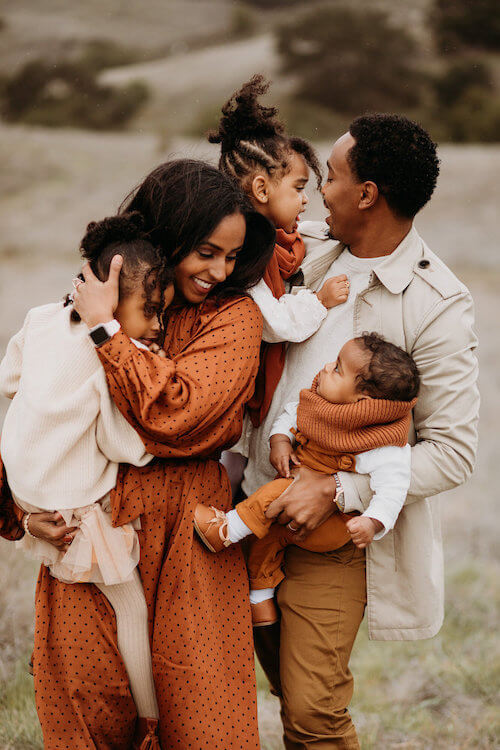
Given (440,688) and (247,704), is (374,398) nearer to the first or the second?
(247,704)

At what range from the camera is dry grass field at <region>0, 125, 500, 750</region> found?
3844mm

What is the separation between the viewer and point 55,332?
2.36 m

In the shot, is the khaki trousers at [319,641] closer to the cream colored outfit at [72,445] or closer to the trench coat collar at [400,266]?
the cream colored outfit at [72,445]

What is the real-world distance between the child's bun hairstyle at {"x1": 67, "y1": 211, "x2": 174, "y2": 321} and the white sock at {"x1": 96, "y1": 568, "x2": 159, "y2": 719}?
79cm

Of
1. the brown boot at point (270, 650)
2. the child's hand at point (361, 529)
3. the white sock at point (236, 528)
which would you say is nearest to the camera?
the child's hand at point (361, 529)

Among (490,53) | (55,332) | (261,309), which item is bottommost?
(490,53)

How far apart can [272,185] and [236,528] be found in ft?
3.65

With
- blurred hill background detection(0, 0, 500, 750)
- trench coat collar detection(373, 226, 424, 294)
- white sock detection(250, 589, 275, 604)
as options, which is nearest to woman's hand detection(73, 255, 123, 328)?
trench coat collar detection(373, 226, 424, 294)

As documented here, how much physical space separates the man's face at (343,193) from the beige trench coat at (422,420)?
0.58ft

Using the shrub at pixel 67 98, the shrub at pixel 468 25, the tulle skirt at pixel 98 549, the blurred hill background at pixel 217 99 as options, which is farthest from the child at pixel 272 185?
the shrub at pixel 468 25

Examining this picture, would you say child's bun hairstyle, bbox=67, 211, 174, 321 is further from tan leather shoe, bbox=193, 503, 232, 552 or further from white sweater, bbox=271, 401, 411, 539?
white sweater, bbox=271, 401, 411, 539

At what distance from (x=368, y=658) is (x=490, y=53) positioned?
84.7 ft

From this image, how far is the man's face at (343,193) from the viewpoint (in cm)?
272

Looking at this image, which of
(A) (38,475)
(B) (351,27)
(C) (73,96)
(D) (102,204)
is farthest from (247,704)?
(B) (351,27)
